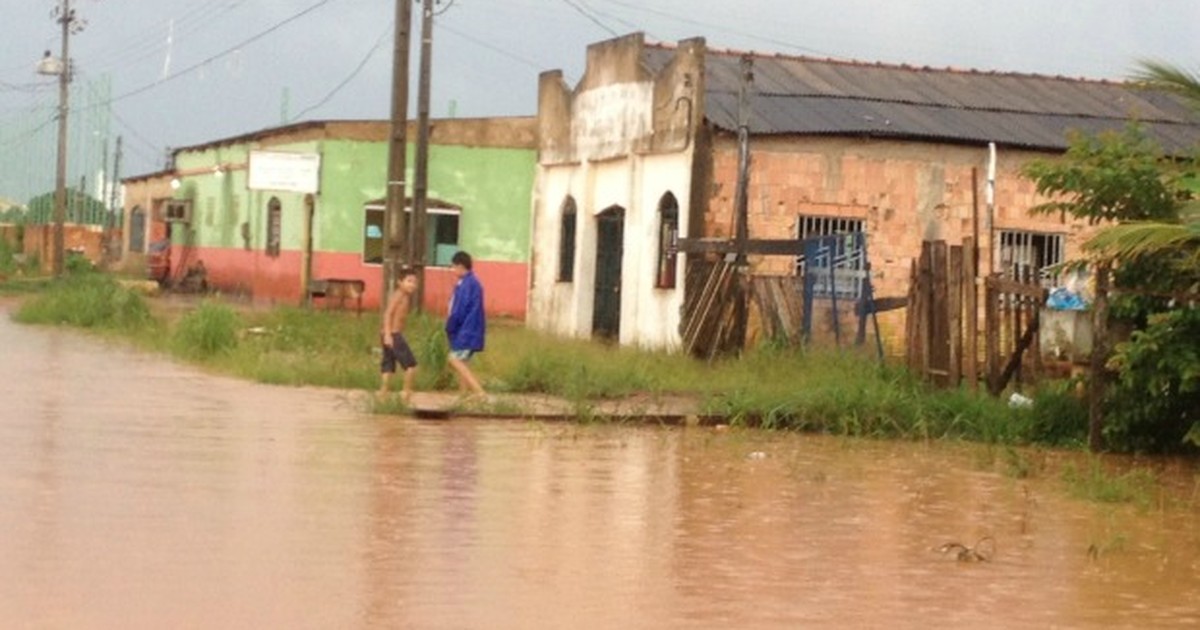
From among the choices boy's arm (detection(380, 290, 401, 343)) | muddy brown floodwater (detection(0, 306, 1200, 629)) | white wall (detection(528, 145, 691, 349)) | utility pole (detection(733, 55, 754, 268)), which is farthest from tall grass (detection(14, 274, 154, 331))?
muddy brown floodwater (detection(0, 306, 1200, 629))

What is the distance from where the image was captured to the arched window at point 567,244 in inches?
1407

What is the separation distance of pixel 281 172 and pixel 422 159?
28.2ft

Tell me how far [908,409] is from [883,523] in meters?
6.40

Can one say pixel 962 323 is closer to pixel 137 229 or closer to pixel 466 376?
pixel 466 376

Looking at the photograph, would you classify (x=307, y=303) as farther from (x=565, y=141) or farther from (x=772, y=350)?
(x=772, y=350)

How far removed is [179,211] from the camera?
56281 millimetres

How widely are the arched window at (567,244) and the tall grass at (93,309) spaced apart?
→ 705 centimetres

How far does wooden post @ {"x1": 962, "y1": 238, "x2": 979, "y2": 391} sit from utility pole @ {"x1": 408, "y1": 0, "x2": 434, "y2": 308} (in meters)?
10.5

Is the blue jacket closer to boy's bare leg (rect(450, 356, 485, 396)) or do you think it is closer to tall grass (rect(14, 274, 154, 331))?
boy's bare leg (rect(450, 356, 485, 396))

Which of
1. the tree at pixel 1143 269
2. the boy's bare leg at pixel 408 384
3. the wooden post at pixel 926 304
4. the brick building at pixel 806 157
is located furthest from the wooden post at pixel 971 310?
the boy's bare leg at pixel 408 384

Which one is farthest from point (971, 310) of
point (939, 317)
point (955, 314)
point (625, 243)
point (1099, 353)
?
point (625, 243)

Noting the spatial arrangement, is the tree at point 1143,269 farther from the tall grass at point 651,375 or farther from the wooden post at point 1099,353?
the tall grass at point 651,375

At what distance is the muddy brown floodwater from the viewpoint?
10.2m

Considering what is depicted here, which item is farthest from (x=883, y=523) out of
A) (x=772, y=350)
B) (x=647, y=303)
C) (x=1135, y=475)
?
(x=647, y=303)
